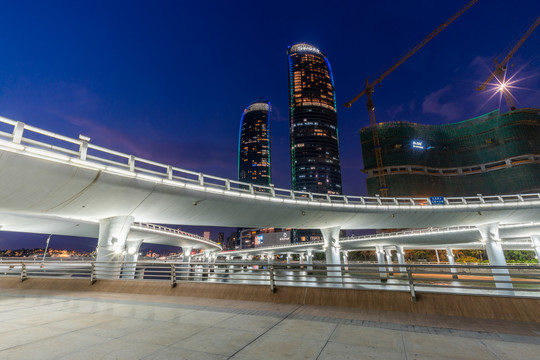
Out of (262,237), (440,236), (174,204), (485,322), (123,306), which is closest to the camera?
(485,322)

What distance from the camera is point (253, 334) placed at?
5820 mm

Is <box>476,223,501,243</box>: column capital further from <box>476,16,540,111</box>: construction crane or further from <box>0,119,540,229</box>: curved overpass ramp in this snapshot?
<box>476,16,540,111</box>: construction crane

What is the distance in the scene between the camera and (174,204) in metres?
22.9

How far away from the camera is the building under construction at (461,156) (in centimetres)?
12950

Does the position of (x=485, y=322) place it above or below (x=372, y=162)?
below

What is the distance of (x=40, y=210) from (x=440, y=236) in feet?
209

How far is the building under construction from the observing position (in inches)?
5098

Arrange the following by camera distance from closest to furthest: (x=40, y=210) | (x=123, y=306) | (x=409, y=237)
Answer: (x=123, y=306), (x=40, y=210), (x=409, y=237)

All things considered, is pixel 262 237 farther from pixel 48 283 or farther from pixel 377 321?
pixel 377 321

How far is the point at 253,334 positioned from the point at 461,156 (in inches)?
7728

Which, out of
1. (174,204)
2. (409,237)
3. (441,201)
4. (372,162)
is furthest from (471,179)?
(174,204)

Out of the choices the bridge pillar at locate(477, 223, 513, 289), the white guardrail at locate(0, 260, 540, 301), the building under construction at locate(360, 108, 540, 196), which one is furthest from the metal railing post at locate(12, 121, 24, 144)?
A: the building under construction at locate(360, 108, 540, 196)

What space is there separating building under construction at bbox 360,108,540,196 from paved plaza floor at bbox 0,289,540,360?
166047 millimetres

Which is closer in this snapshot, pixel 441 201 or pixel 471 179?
pixel 441 201
